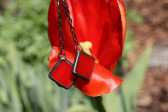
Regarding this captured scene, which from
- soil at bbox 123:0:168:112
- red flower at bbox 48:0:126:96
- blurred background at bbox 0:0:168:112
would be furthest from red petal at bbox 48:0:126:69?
soil at bbox 123:0:168:112

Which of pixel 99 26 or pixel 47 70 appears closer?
pixel 99 26

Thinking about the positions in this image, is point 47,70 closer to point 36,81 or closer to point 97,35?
point 36,81

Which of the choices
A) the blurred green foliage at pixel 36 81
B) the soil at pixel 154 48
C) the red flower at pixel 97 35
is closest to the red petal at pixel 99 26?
the red flower at pixel 97 35

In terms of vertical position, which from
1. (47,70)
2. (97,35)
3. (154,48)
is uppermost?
(97,35)

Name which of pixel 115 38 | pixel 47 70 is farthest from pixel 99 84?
pixel 47 70

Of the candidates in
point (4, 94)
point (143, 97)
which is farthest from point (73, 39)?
point (143, 97)

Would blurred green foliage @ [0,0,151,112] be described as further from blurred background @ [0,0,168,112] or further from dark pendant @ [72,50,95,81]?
dark pendant @ [72,50,95,81]

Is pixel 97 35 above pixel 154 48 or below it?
above
